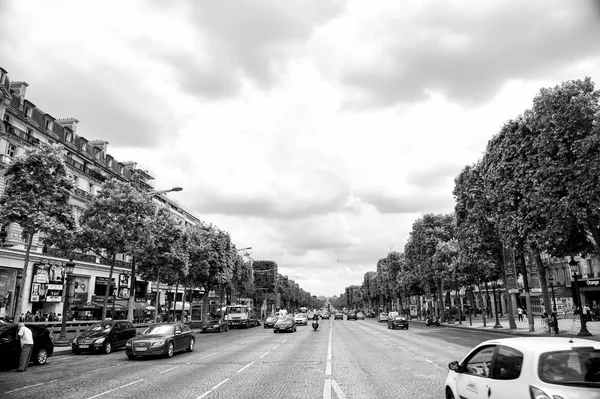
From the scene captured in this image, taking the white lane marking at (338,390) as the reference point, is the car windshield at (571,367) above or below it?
above

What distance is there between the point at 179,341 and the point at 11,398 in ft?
34.2

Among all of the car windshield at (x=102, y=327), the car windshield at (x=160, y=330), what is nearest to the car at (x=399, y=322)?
the car windshield at (x=160, y=330)

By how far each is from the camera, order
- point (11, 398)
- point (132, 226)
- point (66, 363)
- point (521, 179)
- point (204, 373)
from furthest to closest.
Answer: point (132, 226) → point (521, 179) → point (66, 363) → point (204, 373) → point (11, 398)

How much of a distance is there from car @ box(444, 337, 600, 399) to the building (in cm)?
2898

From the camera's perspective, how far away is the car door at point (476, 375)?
234 inches

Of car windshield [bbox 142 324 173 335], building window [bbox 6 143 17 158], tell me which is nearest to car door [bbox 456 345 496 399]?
car windshield [bbox 142 324 173 335]

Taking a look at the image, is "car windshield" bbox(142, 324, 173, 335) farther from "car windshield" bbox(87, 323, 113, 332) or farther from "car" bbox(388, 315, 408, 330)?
"car" bbox(388, 315, 408, 330)

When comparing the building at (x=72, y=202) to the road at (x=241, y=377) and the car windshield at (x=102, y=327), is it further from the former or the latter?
the road at (x=241, y=377)

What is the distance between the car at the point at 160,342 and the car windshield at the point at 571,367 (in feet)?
54.5

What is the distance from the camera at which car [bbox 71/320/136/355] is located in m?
21.2

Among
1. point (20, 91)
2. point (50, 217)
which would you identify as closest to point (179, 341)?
point (50, 217)

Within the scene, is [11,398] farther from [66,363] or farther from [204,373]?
[66,363]

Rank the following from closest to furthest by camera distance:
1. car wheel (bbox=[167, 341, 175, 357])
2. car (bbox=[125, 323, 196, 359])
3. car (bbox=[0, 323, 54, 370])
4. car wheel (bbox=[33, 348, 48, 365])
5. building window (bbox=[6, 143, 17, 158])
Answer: car (bbox=[0, 323, 54, 370]), car wheel (bbox=[33, 348, 48, 365]), car (bbox=[125, 323, 196, 359]), car wheel (bbox=[167, 341, 175, 357]), building window (bbox=[6, 143, 17, 158])

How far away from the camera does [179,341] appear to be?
2003 cm
